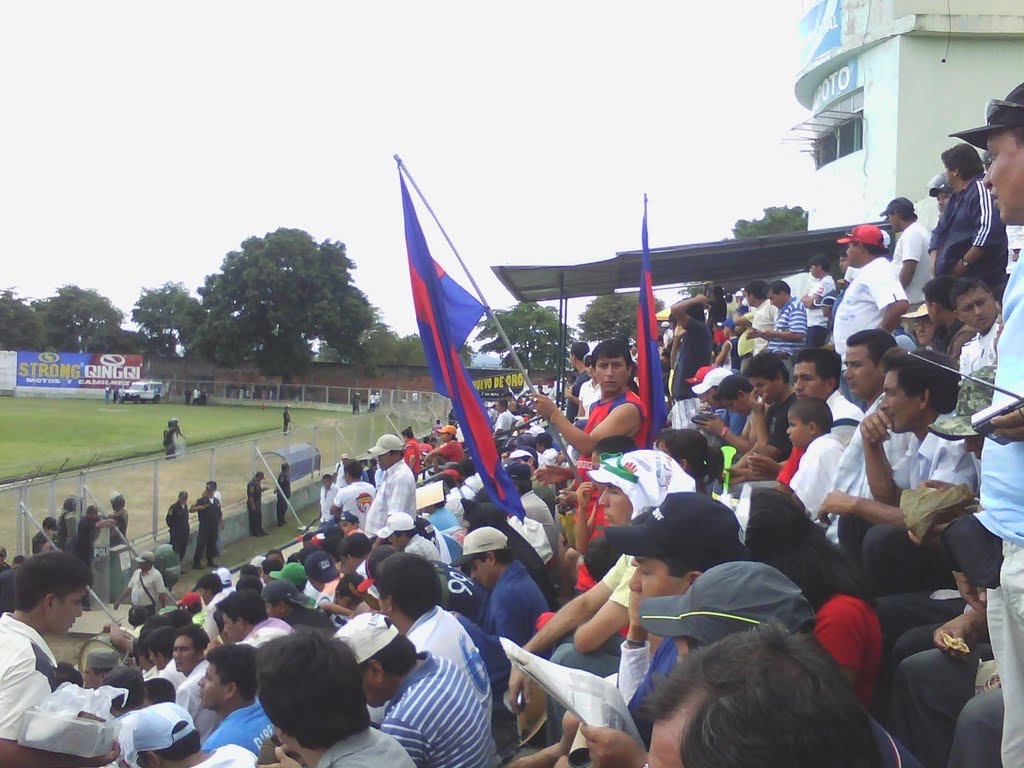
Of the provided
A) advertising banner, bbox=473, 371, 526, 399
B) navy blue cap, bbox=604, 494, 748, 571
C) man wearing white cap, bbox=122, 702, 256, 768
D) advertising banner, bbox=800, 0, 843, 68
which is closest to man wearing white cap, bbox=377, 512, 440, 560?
man wearing white cap, bbox=122, 702, 256, 768

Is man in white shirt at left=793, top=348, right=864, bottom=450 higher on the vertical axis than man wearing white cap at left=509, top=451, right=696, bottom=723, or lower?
higher

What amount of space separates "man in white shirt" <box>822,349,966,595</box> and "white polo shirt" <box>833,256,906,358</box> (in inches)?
108

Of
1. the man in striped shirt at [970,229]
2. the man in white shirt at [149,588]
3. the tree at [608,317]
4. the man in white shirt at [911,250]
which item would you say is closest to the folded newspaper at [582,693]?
the man in striped shirt at [970,229]

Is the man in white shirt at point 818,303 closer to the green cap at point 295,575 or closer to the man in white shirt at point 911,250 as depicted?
the man in white shirt at point 911,250

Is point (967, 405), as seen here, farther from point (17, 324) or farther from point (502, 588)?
point (17, 324)

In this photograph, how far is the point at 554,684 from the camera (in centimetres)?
268

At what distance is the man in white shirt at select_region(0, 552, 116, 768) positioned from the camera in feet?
11.4

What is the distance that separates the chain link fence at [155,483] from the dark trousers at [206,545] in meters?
0.71

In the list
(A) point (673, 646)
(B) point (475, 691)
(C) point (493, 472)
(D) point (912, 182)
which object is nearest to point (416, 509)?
(C) point (493, 472)

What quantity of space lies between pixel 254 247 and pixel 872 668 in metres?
67.9

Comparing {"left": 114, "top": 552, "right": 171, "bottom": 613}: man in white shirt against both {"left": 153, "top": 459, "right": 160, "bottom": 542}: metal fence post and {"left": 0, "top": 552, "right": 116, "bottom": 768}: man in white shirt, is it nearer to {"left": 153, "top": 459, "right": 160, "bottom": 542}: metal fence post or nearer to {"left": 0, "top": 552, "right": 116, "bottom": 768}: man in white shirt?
{"left": 153, "top": 459, "right": 160, "bottom": 542}: metal fence post

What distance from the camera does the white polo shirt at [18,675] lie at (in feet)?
11.7

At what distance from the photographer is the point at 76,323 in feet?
294

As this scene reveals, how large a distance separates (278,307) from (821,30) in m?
48.2
